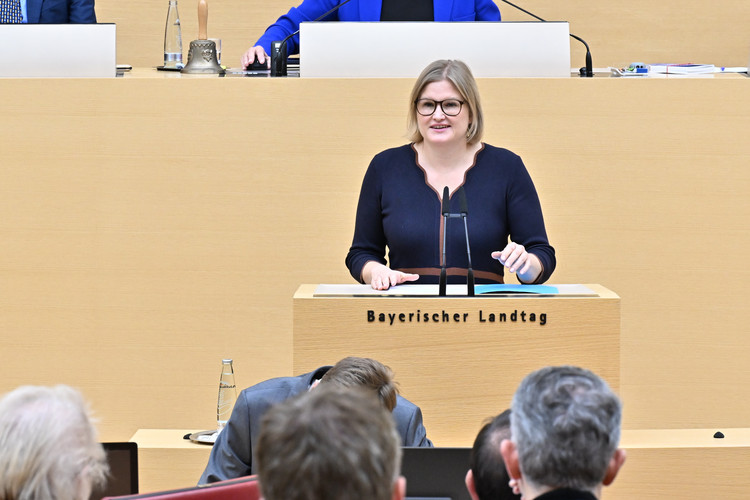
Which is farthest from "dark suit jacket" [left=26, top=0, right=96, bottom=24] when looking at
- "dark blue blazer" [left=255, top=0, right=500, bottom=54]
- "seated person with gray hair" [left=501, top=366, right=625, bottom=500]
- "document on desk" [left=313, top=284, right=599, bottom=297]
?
"seated person with gray hair" [left=501, top=366, right=625, bottom=500]

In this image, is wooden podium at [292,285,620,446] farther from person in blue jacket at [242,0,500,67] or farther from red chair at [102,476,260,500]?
person in blue jacket at [242,0,500,67]

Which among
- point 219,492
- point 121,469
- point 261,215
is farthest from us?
point 261,215

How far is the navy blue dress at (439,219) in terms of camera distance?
289 cm

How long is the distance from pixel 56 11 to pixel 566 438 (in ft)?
12.5

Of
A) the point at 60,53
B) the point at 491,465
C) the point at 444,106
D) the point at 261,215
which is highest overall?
the point at 60,53

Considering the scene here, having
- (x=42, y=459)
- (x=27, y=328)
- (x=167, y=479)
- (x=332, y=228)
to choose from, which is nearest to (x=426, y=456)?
(x=42, y=459)

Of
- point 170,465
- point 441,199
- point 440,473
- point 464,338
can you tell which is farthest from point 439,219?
point 440,473

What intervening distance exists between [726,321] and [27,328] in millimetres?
2341

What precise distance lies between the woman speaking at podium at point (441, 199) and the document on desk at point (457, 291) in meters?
0.20

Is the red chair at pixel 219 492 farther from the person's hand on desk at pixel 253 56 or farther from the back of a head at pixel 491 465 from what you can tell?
the person's hand on desk at pixel 253 56

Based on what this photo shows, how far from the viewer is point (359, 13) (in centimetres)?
421

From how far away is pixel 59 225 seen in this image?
366cm

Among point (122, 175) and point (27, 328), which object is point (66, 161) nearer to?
point (122, 175)

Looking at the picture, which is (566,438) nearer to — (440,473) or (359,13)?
(440,473)
